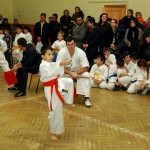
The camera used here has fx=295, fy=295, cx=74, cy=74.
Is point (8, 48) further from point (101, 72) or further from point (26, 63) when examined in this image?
point (101, 72)

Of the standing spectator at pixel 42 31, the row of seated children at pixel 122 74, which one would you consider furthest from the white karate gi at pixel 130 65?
the standing spectator at pixel 42 31

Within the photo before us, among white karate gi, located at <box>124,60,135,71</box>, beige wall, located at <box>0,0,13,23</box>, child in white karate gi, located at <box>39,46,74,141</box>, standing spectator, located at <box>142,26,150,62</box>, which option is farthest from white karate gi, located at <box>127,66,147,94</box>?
beige wall, located at <box>0,0,13,23</box>

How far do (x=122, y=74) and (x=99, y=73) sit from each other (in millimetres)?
511

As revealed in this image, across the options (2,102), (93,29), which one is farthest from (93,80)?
(2,102)

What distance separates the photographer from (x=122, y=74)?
6387mm

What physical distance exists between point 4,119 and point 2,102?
901 millimetres

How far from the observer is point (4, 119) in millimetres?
4387

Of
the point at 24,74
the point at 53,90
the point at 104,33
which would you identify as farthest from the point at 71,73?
the point at 104,33

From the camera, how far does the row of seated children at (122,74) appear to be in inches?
239

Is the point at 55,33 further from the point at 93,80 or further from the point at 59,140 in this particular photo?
the point at 59,140

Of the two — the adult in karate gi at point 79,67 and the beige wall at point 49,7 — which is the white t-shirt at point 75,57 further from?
the beige wall at point 49,7

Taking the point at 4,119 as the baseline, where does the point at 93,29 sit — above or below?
above

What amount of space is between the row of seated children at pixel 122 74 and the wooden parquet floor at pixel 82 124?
15.1 inches

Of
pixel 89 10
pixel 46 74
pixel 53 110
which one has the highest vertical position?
pixel 89 10
